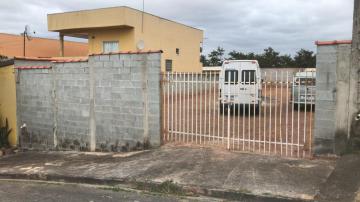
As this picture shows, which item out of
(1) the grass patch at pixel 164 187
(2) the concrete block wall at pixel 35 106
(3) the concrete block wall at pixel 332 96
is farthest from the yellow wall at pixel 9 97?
(3) the concrete block wall at pixel 332 96

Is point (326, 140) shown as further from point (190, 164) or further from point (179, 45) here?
point (179, 45)

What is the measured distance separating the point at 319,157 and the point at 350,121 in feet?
2.98

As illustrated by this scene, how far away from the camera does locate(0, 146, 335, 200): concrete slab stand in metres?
6.24

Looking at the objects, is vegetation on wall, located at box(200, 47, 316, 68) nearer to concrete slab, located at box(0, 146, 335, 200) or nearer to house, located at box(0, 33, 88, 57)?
house, located at box(0, 33, 88, 57)

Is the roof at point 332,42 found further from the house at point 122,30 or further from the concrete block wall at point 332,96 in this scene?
the house at point 122,30

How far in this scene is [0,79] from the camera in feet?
41.9

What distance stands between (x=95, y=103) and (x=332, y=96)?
5.74 metres

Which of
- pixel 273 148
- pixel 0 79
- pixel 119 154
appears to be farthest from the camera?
pixel 0 79

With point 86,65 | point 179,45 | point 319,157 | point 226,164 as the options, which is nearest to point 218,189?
point 226,164

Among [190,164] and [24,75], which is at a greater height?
[24,75]

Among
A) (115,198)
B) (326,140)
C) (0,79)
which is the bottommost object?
(115,198)

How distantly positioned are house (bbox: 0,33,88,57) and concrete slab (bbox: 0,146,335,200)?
63.5 feet

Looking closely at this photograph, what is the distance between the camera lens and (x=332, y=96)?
723cm

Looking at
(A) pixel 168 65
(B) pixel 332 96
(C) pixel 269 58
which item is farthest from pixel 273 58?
(B) pixel 332 96
